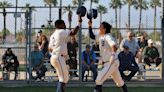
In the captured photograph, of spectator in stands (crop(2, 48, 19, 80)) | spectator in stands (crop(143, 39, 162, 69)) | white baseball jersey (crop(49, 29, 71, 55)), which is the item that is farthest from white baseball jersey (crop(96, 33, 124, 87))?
spectator in stands (crop(143, 39, 162, 69))

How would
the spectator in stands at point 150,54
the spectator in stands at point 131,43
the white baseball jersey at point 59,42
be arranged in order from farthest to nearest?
the spectator in stands at point 150,54
the spectator in stands at point 131,43
the white baseball jersey at point 59,42

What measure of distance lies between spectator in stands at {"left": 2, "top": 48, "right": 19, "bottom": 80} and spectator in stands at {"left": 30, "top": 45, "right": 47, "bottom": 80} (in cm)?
79

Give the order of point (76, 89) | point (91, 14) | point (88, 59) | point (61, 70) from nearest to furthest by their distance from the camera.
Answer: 1. point (61, 70)
2. point (91, 14)
3. point (76, 89)
4. point (88, 59)

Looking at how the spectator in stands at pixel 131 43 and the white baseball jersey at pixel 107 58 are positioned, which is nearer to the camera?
the white baseball jersey at pixel 107 58

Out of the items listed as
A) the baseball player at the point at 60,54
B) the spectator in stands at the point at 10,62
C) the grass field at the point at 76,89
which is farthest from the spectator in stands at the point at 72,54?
the baseball player at the point at 60,54

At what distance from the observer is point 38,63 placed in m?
16.5

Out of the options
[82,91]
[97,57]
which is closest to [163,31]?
[97,57]

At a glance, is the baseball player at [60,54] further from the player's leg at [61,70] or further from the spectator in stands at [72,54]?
the spectator in stands at [72,54]

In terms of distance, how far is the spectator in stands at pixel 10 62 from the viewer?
55.4 feet

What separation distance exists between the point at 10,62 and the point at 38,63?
1.12m

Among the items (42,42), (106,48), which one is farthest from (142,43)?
(106,48)

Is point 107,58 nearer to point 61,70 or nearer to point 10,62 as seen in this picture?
point 61,70

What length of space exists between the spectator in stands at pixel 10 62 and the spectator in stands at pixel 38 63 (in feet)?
2.60

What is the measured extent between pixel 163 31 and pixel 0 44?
234 inches
